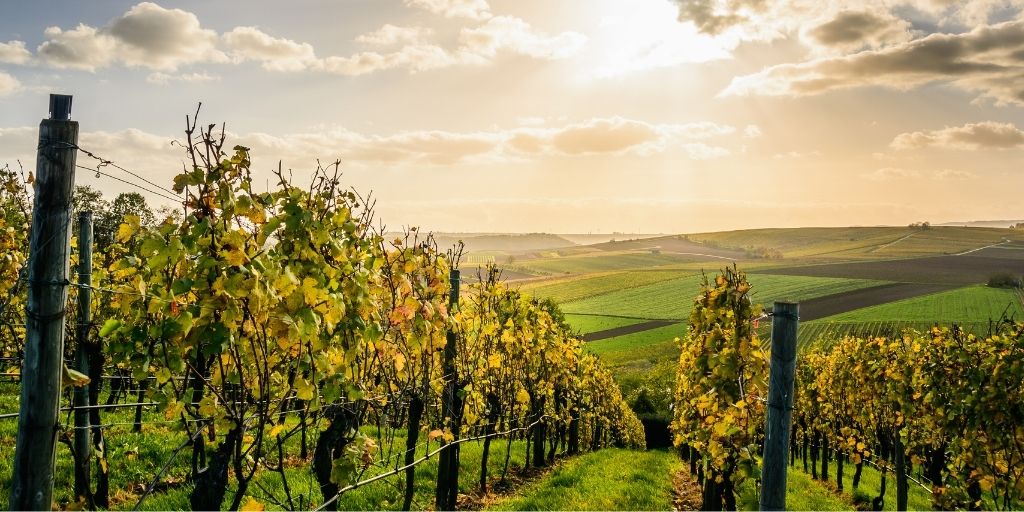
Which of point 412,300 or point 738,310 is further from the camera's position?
point 738,310

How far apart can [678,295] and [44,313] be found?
99583 millimetres

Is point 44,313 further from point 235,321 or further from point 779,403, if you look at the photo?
point 779,403

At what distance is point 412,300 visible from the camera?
5582mm

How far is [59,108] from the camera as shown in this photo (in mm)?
3164

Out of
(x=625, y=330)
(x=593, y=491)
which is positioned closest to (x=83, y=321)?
(x=593, y=491)

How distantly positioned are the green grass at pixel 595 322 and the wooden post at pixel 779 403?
71464 mm

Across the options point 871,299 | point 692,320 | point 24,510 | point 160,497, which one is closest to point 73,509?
point 24,510

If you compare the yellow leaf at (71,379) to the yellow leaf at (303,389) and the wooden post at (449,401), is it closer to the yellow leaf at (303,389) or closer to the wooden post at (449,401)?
the yellow leaf at (303,389)

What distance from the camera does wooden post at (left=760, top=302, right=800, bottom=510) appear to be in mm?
4387

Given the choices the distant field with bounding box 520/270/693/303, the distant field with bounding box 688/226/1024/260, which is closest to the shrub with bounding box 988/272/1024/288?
the distant field with bounding box 688/226/1024/260

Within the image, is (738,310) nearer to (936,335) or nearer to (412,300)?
(412,300)

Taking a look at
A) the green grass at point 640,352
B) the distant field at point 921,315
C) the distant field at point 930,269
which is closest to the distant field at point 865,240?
the distant field at point 930,269

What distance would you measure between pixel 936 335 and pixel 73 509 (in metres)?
14.0

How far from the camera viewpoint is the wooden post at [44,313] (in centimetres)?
307
